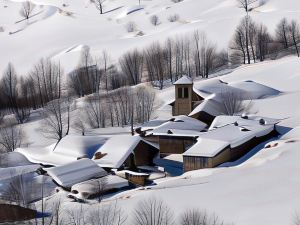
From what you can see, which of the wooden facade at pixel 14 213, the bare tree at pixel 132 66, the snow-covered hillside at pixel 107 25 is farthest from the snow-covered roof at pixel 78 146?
the snow-covered hillside at pixel 107 25

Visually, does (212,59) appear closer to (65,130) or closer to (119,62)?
(119,62)

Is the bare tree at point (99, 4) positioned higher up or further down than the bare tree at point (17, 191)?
higher up

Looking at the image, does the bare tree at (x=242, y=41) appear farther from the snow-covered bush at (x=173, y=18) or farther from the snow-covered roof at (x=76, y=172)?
the snow-covered roof at (x=76, y=172)

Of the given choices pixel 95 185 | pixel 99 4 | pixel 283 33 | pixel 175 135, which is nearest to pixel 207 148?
pixel 175 135

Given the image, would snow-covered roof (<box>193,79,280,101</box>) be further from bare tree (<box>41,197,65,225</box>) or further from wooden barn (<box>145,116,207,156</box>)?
bare tree (<box>41,197,65,225</box>)

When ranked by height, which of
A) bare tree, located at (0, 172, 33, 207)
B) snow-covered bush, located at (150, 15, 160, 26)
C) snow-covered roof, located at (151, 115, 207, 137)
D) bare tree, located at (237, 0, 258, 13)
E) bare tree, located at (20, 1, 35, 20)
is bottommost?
bare tree, located at (0, 172, 33, 207)

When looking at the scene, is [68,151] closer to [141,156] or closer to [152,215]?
[141,156]

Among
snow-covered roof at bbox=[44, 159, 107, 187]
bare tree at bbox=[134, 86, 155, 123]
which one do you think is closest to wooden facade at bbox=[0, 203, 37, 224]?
snow-covered roof at bbox=[44, 159, 107, 187]
